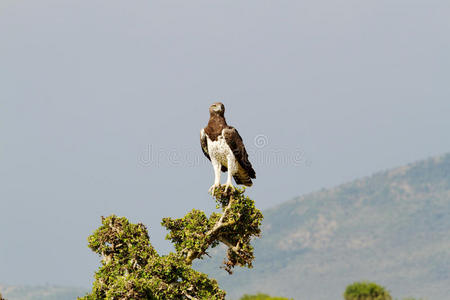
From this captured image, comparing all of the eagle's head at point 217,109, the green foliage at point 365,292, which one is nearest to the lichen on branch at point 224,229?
the eagle's head at point 217,109

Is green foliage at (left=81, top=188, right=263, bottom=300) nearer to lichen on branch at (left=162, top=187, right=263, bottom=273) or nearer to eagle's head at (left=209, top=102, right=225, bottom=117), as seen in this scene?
lichen on branch at (left=162, top=187, right=263, bottom=273)

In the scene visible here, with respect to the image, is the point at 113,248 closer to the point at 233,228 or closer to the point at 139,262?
the point at 139,262

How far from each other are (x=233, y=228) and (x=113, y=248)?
114 inches

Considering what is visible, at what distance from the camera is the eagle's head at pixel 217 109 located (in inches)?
765

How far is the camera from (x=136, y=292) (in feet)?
55.3

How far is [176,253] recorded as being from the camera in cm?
1884

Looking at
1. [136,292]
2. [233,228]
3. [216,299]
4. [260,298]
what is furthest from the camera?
[260,298]

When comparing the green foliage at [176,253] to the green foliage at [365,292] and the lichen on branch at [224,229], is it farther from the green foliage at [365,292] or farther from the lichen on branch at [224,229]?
the green foliage at [365,292]

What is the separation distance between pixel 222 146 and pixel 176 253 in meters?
2.82

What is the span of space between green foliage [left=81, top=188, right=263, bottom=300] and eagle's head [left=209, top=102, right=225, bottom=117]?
6.18ft

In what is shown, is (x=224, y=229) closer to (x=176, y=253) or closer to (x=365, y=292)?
(x=176, y=253)

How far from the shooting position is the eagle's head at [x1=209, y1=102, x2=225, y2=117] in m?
19.4

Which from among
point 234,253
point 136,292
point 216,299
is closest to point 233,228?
point 234,253

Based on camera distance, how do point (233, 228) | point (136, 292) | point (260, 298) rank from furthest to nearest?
point (260, 298), point (233, 228), point (136, 292)
